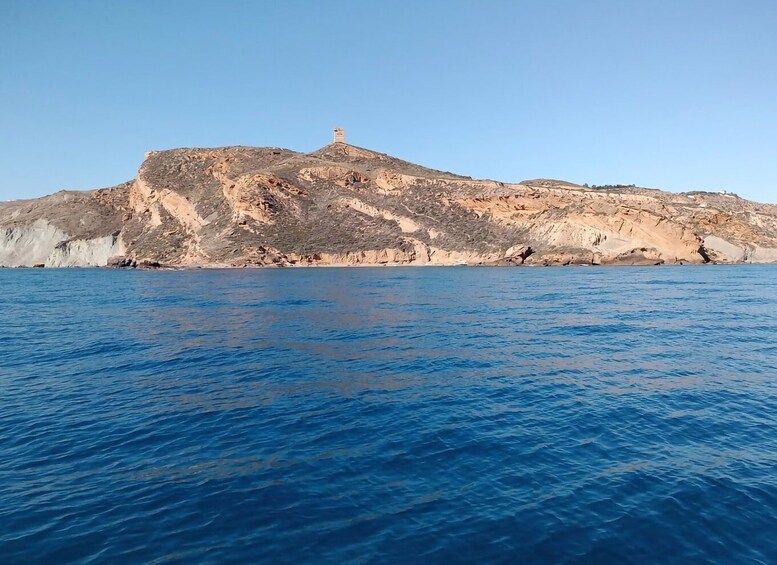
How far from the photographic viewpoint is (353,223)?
111625 mm

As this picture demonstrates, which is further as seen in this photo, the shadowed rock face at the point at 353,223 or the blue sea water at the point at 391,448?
the shadowed rock face at the point at 353,223

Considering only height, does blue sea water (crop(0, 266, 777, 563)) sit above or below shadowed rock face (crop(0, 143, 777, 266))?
below

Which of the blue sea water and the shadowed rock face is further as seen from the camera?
the shadowed rock face

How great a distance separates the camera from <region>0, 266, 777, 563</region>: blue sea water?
23.3 feet

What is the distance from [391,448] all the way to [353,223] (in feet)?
339

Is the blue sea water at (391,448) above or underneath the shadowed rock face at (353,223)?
underneath

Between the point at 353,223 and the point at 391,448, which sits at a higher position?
the point at 353,223

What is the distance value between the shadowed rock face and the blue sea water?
77.5 meters

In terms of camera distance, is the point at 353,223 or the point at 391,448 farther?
the point at 353,223

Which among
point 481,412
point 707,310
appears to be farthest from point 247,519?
point 707,310

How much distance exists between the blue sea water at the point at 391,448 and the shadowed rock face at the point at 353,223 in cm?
7751

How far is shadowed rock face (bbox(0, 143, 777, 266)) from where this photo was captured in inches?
3752

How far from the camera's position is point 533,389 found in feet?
48.3

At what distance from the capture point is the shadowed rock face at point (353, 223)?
95.3 metres
